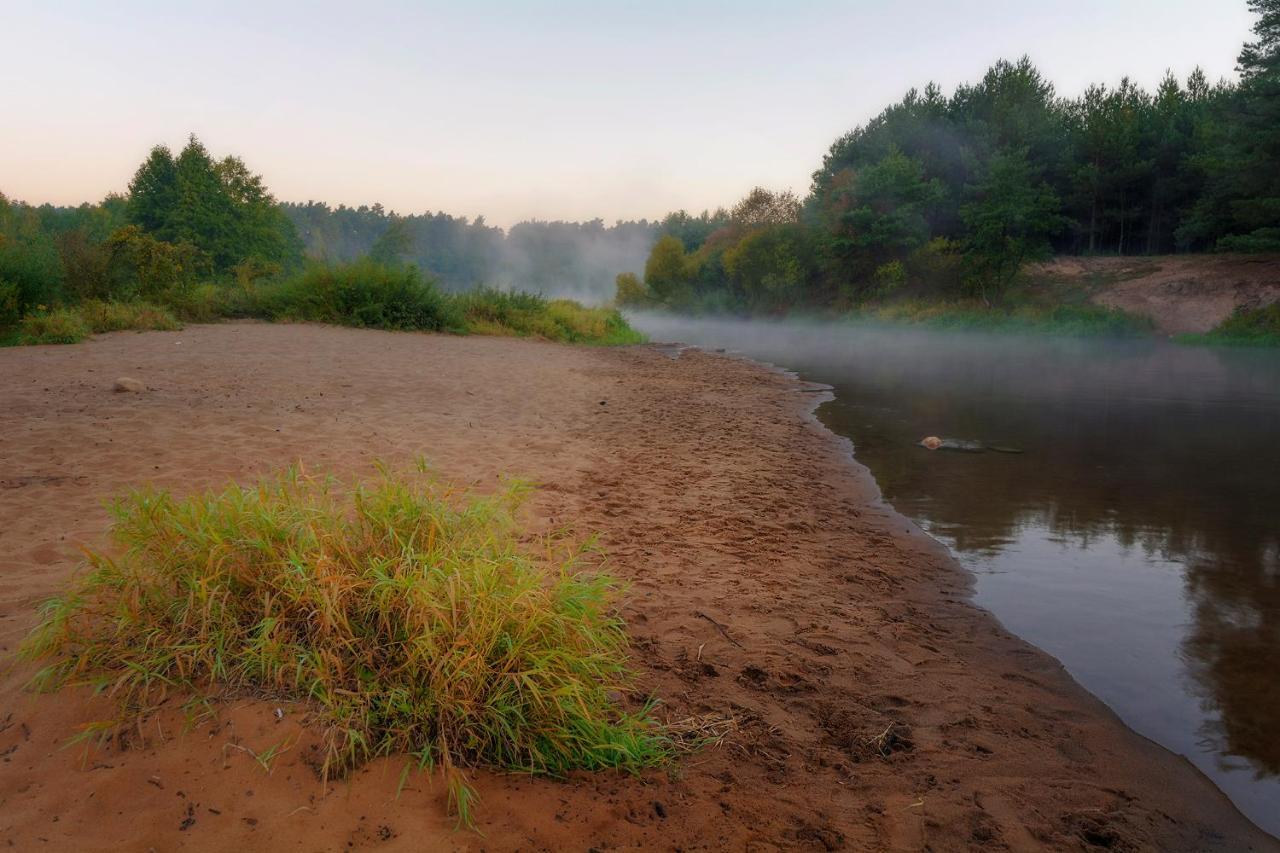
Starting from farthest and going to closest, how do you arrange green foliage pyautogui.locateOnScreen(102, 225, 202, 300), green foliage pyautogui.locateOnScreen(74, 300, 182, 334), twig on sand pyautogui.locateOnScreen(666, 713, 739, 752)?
green foliage pyautogui.locateOnScreen(102, 225, 202, 300) < green foliage pyautogui.locateOnScreen(74, 300, 182, 334) < twig on sand pyautogui.locateOnScreen(666, 713, 739, 752)

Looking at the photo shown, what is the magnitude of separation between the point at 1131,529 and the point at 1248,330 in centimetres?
3058

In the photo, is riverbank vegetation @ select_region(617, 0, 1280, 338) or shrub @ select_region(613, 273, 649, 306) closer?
riverbank vegetation @ select_region(617, 0, 1280, 338)

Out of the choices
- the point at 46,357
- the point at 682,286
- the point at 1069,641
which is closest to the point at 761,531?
the point at 1069,641

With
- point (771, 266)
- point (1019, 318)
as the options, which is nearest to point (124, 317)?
point (1019, 318)

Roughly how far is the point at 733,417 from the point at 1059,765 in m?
8.60

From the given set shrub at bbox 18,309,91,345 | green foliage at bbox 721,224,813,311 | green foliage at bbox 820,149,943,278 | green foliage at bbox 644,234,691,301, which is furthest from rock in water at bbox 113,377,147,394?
green foliage at bbox 644,234,691,301

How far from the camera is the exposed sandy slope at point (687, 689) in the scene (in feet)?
7.59

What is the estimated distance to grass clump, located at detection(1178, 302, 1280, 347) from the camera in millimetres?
28281

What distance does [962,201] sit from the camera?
47.8 metres

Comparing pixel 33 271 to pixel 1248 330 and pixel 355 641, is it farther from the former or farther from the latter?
pixel 1248 330

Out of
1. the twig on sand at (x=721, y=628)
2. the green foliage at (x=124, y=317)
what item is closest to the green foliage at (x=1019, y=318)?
the green foliage at (x=124, y=317)

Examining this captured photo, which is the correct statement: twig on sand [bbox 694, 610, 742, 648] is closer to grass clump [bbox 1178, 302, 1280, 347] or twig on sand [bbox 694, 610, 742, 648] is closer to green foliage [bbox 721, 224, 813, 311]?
grass clump [bbox 1178, 302, 1280, 347]

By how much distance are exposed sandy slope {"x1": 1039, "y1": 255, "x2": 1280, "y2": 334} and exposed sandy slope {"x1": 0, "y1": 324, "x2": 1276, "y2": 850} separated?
3305 centimetres

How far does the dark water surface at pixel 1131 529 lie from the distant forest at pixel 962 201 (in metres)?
18.1
